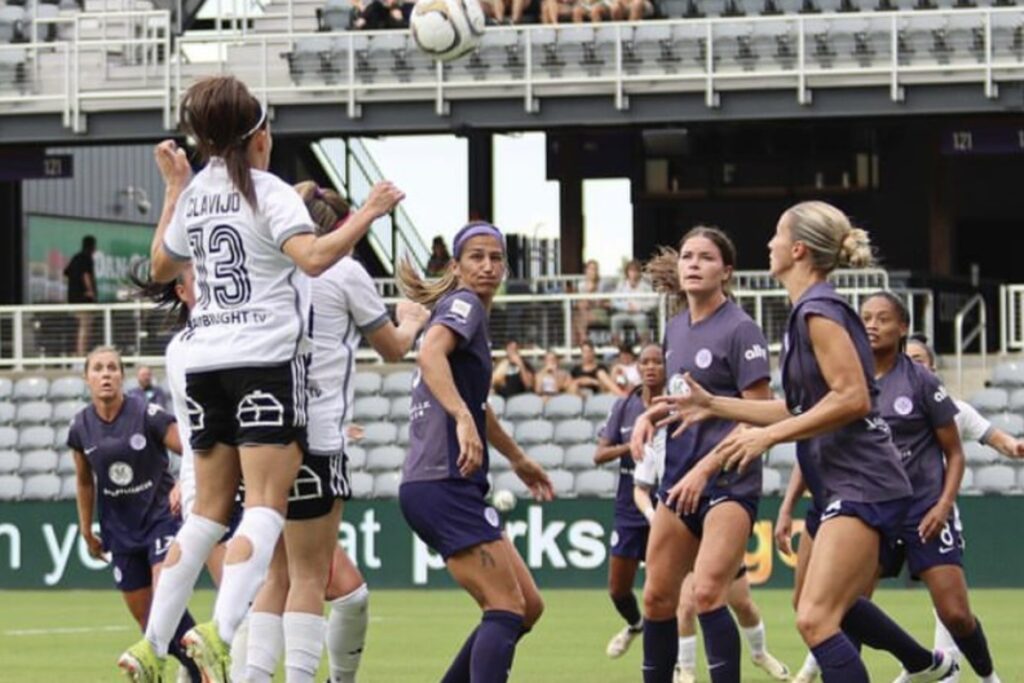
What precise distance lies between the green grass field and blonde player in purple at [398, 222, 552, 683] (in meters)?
4.20

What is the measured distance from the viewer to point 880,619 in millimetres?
10602

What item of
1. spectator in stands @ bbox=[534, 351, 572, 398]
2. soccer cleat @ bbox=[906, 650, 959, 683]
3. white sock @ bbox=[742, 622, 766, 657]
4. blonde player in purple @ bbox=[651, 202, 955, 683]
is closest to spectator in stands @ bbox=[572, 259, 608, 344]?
spectator in stands @ bbox=[534, 351, 572, 398]

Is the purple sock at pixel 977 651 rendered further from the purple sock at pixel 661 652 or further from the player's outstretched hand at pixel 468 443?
the player's outstretched hand at pixel 468 443

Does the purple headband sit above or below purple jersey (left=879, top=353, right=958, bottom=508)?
above

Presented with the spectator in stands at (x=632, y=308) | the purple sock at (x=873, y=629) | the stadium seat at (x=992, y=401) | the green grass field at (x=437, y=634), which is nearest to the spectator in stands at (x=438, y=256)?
the spectator in stands at (x=632, y=308)

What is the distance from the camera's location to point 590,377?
92.5ft

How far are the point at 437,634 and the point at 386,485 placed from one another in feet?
26.9

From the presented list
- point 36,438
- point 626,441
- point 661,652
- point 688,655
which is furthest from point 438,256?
point 661,652

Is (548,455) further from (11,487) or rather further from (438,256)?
(11,487)

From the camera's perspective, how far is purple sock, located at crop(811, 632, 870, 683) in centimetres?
895

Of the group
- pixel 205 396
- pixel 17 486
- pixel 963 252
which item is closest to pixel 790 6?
pixel 963 252

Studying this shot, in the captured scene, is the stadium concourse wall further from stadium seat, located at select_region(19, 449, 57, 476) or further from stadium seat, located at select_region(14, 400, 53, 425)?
stadium seat, located at select_region(14, 400, 53, 425)

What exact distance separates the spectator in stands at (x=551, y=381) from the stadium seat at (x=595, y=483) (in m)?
2.17

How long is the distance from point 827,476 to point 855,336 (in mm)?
570
